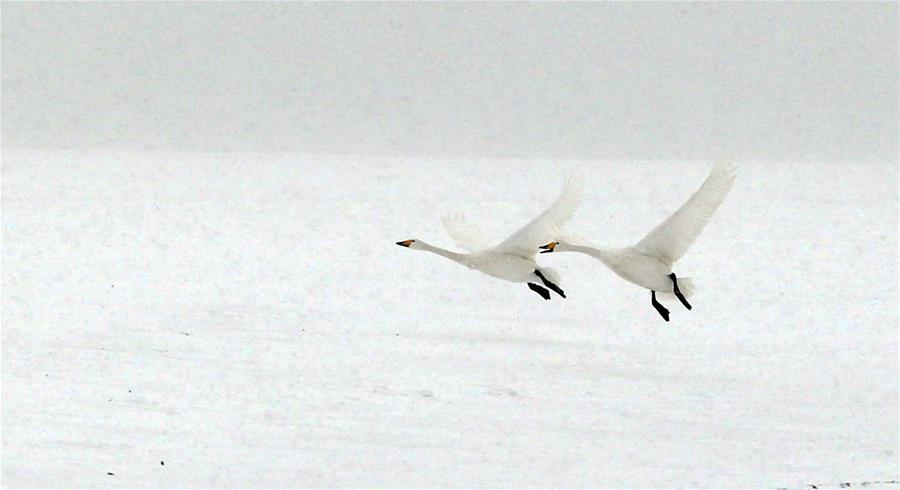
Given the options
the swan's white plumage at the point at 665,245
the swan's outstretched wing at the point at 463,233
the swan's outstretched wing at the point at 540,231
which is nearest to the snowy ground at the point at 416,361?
the swan's outstretched wing at the point at 463,233

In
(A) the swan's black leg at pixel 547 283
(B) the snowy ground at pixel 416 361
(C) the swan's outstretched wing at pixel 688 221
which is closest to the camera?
(A) the swan's black leg at pixel 547 283

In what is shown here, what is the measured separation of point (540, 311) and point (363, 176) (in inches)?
842

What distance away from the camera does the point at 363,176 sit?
114ft

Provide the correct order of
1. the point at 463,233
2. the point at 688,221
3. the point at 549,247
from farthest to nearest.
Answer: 1. the point at 463,233
2. the point at 688,221
3. the point at 549,247

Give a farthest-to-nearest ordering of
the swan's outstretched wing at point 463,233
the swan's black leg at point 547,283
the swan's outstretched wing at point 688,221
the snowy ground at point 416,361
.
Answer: the swan's outstretched wing at point 463,233, the snowy ground at point 416,361, the swan's outstretched wing at point 688,221, the swan's black leg at point 547,283

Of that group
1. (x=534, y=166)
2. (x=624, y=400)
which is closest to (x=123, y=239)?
(x=624, y=400)

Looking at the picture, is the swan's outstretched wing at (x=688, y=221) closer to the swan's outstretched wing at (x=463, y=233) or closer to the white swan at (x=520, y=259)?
the white swan at (x=520, y=259)

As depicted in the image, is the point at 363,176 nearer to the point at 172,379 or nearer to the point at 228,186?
the point at 228,186

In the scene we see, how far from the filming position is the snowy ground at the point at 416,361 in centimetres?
804

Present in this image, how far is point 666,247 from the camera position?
25.7 feet

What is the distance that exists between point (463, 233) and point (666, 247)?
2.24 m

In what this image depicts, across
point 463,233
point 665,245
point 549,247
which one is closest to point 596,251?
point 549,247

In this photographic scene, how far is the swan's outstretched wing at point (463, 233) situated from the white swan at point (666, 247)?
Answer: 72.1 inches

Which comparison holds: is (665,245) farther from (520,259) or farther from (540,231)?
(520,259)
